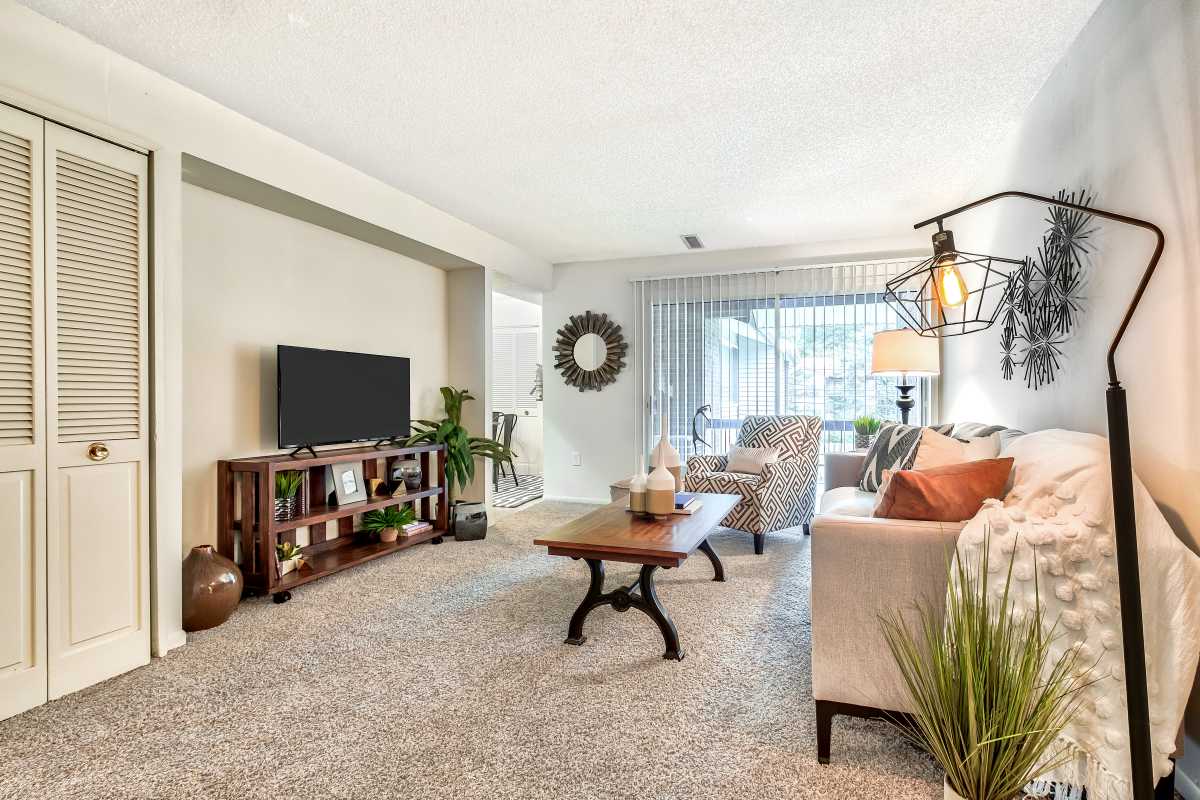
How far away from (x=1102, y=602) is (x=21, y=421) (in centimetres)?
324

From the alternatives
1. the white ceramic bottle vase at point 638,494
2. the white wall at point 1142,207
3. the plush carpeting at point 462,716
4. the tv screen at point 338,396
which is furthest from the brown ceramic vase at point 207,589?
the white wall at point 1142,207

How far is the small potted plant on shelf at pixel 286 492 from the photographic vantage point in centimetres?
328

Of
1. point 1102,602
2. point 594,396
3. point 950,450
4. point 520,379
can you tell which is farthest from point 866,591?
point 520,379

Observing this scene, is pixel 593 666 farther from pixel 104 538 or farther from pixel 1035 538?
pixel 104 538

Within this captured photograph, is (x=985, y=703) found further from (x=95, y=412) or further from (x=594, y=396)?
(x=594, y=396)

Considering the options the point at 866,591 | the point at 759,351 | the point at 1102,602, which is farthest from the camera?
the point at 759,351

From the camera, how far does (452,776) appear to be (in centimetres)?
164

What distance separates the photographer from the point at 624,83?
254 centimetres

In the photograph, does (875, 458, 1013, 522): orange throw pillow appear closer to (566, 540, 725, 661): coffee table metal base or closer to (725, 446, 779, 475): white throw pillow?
(566, 540, 725, 661): coffee table metal base

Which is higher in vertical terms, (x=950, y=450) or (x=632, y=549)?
(x=950, y=450)

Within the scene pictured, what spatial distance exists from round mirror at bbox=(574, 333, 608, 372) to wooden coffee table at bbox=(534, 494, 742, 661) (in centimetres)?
310

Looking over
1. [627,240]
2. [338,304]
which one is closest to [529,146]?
[338,304]

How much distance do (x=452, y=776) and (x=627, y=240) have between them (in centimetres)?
426

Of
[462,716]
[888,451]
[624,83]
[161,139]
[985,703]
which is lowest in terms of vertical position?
[462,716]
